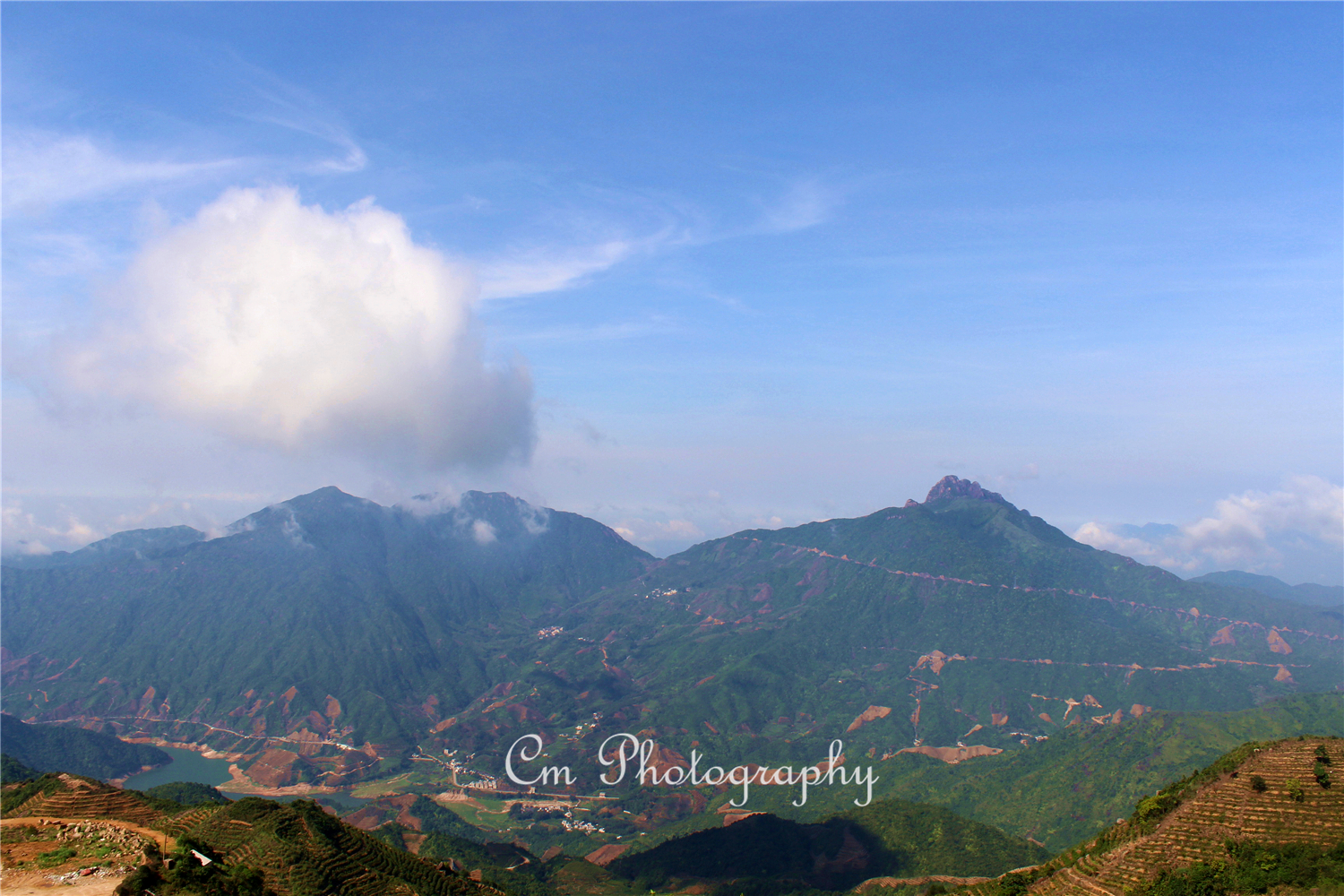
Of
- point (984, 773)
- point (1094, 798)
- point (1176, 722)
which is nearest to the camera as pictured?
point (1094, 798)

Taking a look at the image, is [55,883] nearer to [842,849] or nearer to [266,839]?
[266,839]

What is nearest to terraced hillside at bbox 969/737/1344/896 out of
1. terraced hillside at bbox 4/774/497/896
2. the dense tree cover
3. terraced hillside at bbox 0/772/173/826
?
terraced hillside at bbox 4/774/497/896

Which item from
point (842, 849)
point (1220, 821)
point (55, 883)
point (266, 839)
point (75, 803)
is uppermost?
point (1220, 821)

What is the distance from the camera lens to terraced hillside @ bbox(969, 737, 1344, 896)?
5644 centimetres

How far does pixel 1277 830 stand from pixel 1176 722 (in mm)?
151039

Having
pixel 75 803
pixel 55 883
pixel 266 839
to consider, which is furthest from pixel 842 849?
pixel 55 883

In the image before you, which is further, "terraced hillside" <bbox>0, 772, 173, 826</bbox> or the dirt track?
"terraced hillside" <bbox>0, 772, 173, 826</bbox>

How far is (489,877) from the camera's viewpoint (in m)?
111

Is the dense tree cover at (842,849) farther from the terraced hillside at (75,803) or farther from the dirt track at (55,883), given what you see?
the dirt track at (55,883)

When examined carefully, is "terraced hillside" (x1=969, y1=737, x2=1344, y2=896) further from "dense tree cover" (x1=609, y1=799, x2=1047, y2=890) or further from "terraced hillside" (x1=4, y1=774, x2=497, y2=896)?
"dense tree cover" (x1=609, y1=799, x2=1047, y2=890)

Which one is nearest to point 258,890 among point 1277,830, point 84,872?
point 84,872

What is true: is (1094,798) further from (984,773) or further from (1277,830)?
(1277,830)

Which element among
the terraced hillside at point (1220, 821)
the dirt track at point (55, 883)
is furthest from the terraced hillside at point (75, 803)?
the terraced hillside at point (1220, 821)

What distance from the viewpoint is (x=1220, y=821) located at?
59281 mm
